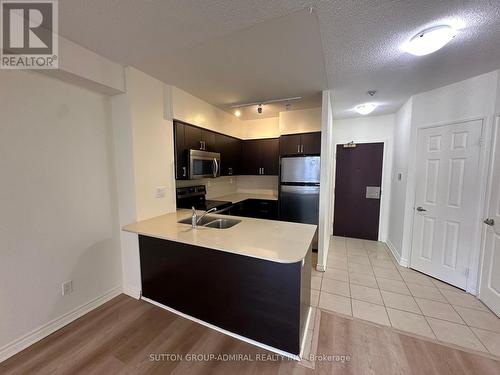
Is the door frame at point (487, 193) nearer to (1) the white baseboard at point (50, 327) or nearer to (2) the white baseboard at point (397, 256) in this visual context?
(2) the white baseboard at point (397, 256)

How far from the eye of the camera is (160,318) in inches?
79.8

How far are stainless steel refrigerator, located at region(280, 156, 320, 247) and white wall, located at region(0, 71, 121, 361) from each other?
252 cm

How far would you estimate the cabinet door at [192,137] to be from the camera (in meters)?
2.84

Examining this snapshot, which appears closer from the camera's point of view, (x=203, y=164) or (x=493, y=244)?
(x=493, y=244)

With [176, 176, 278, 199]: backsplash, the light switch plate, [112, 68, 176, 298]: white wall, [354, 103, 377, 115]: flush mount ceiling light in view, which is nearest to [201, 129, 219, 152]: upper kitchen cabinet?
[112, 68, 176, 298]: white wall

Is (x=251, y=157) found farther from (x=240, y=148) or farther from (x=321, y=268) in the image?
(x=321, y=268)

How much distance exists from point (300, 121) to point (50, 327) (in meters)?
4.04

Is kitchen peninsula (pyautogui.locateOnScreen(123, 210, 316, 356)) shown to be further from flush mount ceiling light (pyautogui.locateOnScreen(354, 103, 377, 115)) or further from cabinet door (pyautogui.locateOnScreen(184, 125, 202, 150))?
flush mount ceiling light (pyautogui.locateOnScreen(354, 103, 377, 115))

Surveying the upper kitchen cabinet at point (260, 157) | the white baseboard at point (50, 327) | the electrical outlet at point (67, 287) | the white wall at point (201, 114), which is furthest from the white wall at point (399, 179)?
the electrical outlet at point (67, 287)

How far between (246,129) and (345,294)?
350cm

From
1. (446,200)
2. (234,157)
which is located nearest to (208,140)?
(234,157)

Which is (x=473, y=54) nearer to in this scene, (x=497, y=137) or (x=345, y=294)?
(x=497, y=137)

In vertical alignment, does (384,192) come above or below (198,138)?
below

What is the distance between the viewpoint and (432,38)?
1.51 meters
